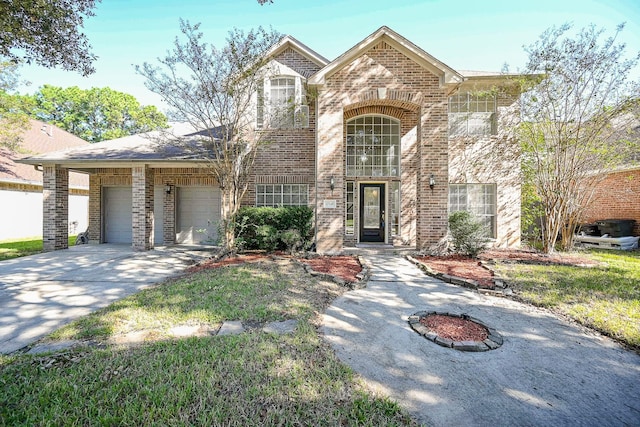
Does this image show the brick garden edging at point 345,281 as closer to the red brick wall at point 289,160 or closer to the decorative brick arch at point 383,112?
the red brick wall at point 289,160

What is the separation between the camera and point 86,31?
5.45 metres

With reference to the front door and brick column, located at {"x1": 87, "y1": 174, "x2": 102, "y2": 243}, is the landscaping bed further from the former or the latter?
brick column, located at {"x1": 87, "y1": 174, "x2": 102, "y2": 243}

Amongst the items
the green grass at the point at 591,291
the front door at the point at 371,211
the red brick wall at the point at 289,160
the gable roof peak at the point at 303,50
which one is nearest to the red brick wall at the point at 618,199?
the green grass at the point at 591,291

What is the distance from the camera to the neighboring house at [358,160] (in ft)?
30.6

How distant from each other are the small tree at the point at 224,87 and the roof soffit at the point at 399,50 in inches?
72.6

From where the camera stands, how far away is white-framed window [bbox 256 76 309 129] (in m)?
10.1

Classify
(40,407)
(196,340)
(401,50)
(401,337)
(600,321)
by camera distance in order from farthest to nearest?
(401,50), (600,321), (401,337), (196,340), (40,407)

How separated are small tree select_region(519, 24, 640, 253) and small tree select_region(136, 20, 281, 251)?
855 cm

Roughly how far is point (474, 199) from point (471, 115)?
10.9 ft

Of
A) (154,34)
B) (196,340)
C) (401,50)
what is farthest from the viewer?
(401,50)

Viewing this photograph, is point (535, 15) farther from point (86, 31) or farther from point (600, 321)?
point (86, 31)

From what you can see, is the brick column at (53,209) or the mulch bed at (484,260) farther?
the brick column at (53,209)

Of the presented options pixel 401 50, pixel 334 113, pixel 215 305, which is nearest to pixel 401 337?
pixel 215 305

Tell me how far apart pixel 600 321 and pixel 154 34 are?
12.3m
